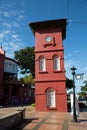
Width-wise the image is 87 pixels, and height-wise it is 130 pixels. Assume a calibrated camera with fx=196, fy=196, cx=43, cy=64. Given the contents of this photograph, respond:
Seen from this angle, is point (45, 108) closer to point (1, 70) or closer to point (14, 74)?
point (1, 70)

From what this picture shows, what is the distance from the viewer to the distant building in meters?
38.4

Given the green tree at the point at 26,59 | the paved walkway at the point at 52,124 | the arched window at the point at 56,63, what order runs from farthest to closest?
the green tree at the point at 26,59, the arched window at the point at 56,63, the paved walkway at the point at 52,124

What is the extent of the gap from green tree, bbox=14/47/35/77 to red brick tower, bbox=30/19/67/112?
25812mm

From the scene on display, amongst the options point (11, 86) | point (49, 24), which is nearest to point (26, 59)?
point (11, 86)

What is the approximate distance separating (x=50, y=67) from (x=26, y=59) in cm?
2785

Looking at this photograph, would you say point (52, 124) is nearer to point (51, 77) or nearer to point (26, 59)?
point (51, 77)

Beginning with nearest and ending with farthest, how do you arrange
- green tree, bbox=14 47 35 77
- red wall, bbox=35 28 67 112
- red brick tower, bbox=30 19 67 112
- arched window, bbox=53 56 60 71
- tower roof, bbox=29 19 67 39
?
red wall, bbox=35 28 67 112
red brick tower, bbox=30 19 67 112
arched window, bbox=53 56 60 71
tower roof, bbox=29 19 67 39
green tree, bbox=14 47 35 77

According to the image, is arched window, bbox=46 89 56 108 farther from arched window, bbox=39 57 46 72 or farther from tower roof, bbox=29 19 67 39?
tower roof, bbox=29 19 67 39

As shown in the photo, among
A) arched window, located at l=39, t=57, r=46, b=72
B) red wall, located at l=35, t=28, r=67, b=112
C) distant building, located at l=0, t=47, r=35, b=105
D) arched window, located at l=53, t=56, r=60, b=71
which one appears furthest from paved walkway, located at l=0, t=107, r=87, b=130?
distant building, located at l=0, t=47, r=35, b=105

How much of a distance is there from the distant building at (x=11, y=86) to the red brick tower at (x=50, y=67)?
43.9 feet

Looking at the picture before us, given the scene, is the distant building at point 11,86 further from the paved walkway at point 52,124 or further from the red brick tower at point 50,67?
the paved walkway at point 52,124

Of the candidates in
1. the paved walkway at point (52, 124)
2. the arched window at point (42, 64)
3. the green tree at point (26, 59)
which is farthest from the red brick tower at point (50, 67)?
the green tree at point (26, 59)

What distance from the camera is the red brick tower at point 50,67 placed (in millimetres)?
21458

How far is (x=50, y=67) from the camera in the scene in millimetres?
22234
